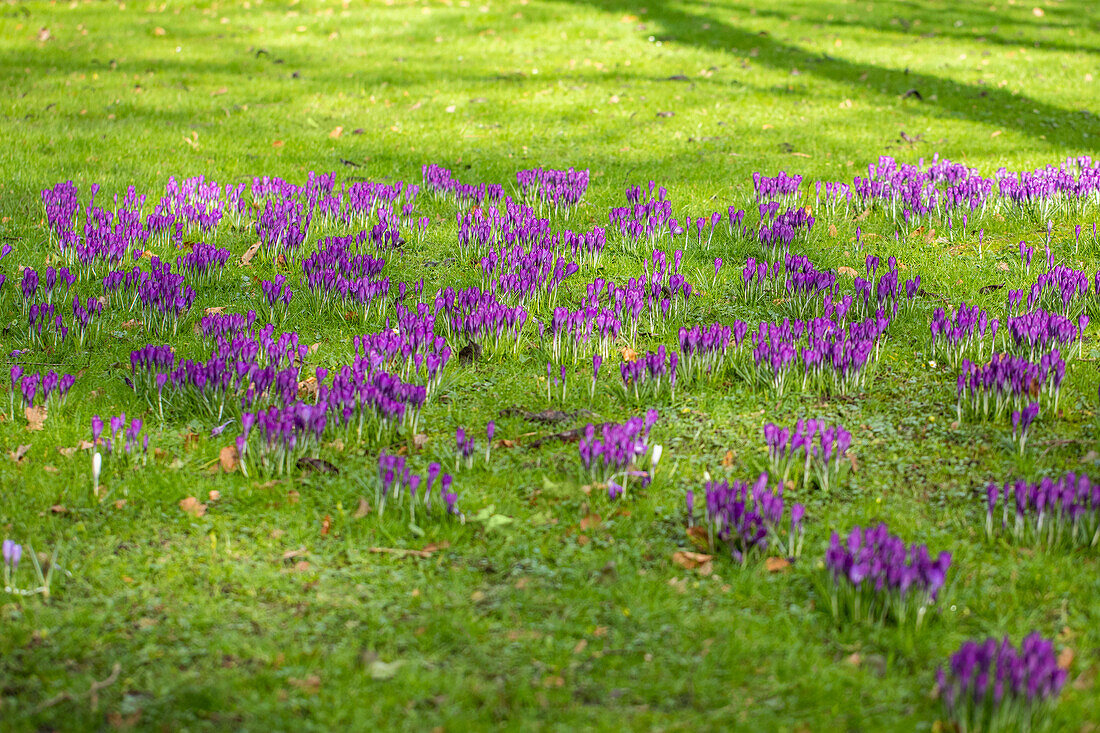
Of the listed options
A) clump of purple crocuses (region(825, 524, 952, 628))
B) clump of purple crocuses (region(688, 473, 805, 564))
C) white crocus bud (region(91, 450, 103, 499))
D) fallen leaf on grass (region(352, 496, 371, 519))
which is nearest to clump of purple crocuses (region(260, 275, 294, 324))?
white crocus bud (region(91, 450, 103, 499))

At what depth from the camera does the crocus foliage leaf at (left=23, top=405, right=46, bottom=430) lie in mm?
5020

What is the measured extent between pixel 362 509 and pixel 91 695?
4.59 feet

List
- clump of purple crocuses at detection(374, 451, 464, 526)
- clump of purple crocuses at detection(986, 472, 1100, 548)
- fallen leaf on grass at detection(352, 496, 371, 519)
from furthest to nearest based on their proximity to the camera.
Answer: fallen leaf on grass at detection(352, 496, 371, 519) < clump of purple crocuses at detection(374, 451, 464, 526) < clump of purple crocuses at detection(986, 472, 1100, 548)

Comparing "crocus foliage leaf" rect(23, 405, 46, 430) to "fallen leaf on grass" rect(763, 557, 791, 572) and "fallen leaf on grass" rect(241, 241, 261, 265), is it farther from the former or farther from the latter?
"fallen leaf on grass" rect(763, 557, 791, 572)

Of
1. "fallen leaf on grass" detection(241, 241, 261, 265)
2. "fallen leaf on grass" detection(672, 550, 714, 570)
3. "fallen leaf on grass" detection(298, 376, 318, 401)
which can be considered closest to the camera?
"fallen leaf on grass" detection(672, 550, 714, 570)

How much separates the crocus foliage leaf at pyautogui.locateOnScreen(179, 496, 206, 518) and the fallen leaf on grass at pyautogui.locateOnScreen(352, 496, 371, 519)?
0.71 metres

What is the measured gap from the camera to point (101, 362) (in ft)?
19.4

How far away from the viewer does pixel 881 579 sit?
137 inches

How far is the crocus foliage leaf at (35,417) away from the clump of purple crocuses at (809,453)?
12.5ft

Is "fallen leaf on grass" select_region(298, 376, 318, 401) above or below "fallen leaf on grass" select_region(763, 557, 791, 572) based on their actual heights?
above

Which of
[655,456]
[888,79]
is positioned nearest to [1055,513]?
[655,456]

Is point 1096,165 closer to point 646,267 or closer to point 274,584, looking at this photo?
point 646,267

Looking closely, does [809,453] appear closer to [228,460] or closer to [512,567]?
[512,567]

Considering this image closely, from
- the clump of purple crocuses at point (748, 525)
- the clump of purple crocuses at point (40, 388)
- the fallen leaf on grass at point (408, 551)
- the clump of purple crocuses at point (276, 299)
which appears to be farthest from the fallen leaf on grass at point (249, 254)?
the clump of purple crocuses at point (748, 525)
